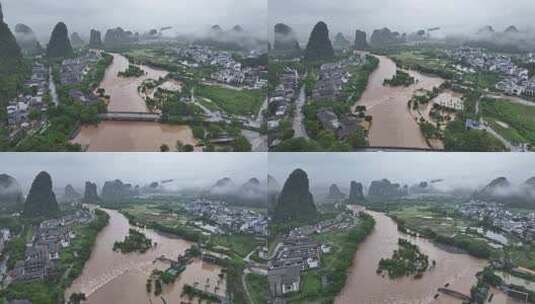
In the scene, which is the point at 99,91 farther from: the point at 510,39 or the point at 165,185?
the point at 510,39

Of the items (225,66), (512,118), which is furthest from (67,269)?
(512,118)

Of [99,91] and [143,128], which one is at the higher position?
[99,91]

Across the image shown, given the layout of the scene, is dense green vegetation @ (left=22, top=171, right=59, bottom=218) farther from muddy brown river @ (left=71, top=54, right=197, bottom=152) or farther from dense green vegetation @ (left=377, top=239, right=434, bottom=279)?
dense green vegetation @ (left=377, top=239, right=434, bottom=279)

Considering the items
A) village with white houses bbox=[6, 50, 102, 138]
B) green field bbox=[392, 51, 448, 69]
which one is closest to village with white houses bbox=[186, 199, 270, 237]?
village with white houses bbox=[6, 50, 102, 138]

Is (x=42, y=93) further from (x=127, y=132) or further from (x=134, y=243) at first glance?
(x=134, y=243)

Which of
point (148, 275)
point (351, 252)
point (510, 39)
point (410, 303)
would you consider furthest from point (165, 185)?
point (510, 39)

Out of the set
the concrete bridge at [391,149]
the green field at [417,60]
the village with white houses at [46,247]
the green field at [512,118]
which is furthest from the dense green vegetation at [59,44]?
the green field at [512,118]
